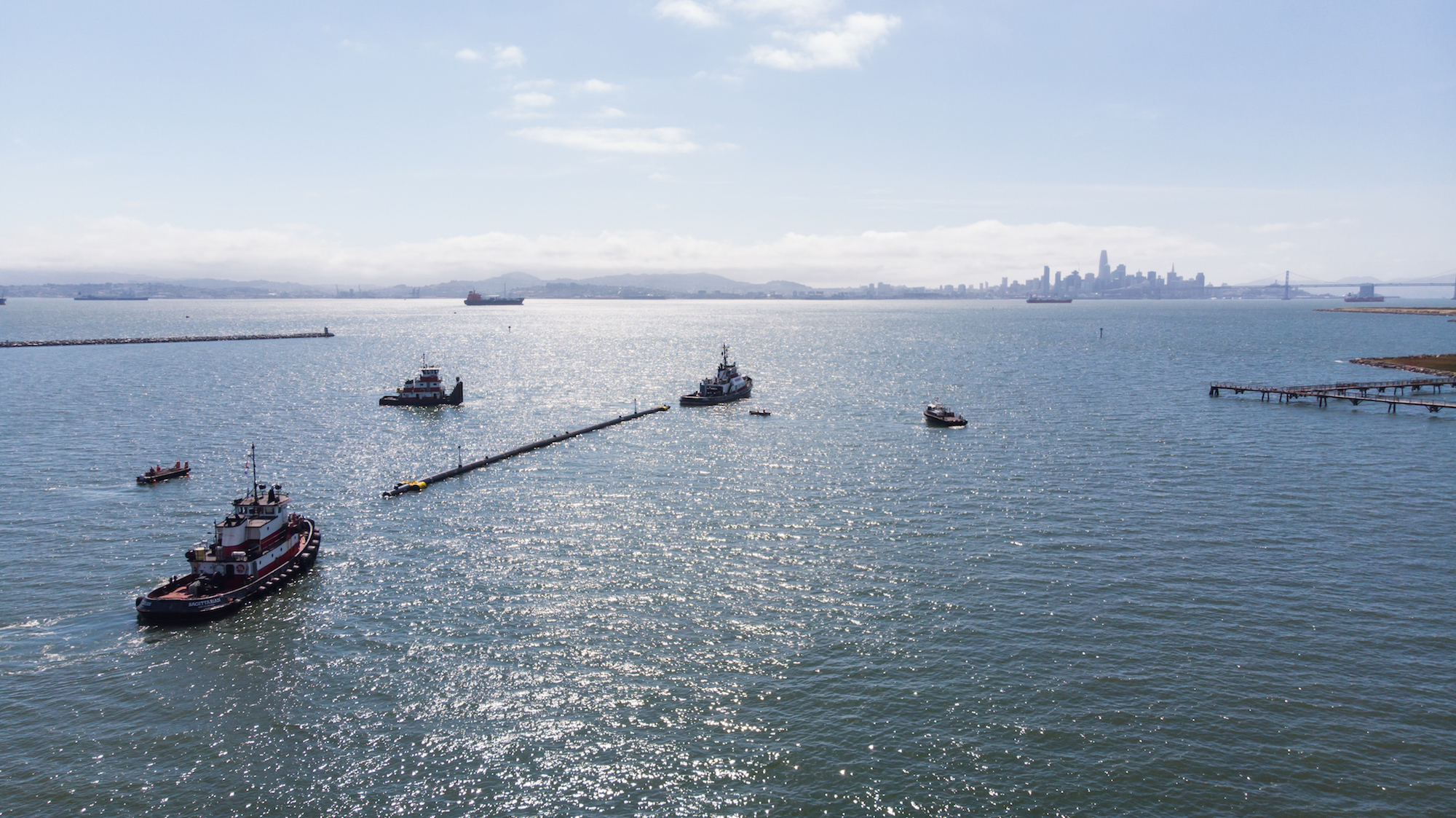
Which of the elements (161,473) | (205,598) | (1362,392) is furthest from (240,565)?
(1362,392)

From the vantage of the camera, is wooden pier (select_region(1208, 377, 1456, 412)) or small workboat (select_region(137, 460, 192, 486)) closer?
small workboat (select_region(137, 460, 192, 486))

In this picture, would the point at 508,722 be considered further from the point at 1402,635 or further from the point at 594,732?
the point at 1402,635

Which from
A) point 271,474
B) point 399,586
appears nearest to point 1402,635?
point 399,586

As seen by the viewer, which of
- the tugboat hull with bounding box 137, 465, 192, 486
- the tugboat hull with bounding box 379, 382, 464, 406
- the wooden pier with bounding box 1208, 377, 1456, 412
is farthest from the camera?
the tugboat hull with bounding box 379, 382, 464, 406

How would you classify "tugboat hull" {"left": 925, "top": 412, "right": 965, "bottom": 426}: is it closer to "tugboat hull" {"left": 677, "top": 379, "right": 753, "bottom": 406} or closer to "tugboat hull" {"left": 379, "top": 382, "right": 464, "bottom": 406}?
"tugboat hull" {"left": 677, "top": 379, "right": 753, "bottom": 406}

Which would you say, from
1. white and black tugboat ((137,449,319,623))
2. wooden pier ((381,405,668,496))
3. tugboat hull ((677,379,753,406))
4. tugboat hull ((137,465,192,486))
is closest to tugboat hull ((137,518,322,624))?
white and black tugboat ((137,449,319,623))

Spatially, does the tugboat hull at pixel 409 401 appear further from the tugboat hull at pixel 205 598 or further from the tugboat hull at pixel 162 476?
the tugboat hull at pixel 205 598

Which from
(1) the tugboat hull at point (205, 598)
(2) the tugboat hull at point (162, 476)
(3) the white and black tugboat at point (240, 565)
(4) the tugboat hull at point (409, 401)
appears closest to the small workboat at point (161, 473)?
(2) the tugboat hull at point (162, 476)

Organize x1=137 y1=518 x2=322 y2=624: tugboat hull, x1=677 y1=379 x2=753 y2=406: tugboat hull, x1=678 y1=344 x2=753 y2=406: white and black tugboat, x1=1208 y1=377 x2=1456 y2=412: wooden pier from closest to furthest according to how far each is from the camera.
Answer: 1. x1=137 y1=518 x2=322 y2=624: tugboat hull
2. x1=1208 y1=377 x2=1456 y2=412: wooden pier
3. x1=677 y1=379 x2=753 y2=406: tugboat hull
4. x1=678 y1=344 x2=753 y2=406: white and black tugboat
